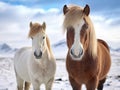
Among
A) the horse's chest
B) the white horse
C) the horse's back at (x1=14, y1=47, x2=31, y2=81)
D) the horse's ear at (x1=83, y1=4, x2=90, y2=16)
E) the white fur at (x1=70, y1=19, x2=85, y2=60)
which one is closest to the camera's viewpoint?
the white fur at (x1=70, y1=19, x2=85, y2=60)

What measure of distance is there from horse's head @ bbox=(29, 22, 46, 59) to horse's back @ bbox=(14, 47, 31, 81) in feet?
4.00

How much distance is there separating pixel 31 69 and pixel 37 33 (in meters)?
0.96

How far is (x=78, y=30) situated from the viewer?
455 centimetres

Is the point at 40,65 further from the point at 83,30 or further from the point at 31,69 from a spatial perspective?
the point at 83,30

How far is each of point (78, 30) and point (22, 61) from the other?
142 inches

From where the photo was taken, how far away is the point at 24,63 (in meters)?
7.67

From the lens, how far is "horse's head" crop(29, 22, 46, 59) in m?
6.21

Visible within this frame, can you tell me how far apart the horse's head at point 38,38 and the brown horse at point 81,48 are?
1296 mm

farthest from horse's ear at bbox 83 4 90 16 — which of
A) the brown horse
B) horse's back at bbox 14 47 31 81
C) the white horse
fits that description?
horse's back at bbox 14 47 31 81

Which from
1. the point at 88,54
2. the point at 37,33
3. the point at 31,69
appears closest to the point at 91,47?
the point at 88,54

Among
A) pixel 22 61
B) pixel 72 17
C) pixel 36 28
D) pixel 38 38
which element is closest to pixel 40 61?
pixel 38 38

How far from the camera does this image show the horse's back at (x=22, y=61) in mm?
7539

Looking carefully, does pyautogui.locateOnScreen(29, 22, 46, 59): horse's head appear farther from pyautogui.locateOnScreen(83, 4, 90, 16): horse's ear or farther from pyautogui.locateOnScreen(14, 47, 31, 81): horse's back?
pyautogui.locateOnScreen(83, 4, 90, 16): horse's ear

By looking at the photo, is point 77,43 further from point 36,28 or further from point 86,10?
point 36,28
